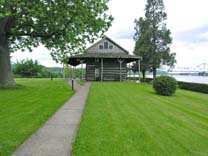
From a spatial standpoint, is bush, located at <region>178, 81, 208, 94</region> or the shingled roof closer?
bush, located at <region>178, 81, 208, 94</region>

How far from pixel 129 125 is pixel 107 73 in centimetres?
2890

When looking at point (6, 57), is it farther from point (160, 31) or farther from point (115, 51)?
point (160, 31)

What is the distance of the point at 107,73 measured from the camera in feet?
117

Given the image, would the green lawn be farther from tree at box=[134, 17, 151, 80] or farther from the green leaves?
tree at box=[134, 17, 151, 80]

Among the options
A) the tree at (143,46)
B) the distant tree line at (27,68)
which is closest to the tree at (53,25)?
the tree at (143,46)

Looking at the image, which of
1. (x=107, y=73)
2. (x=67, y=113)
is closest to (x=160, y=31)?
(x=107, y=73)

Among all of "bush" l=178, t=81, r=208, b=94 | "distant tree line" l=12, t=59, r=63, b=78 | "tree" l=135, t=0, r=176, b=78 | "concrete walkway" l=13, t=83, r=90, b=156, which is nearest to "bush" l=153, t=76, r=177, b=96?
"bush" l=178, t=81, r=208, b=94

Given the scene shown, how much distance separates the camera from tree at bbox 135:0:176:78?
3762cm

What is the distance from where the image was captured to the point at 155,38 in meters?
38.5

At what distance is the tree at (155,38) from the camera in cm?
3762

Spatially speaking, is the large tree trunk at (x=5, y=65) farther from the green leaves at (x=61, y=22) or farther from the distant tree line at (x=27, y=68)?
the distant tree line at (x=27, y=68)

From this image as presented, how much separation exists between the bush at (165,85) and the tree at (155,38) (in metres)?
19.7

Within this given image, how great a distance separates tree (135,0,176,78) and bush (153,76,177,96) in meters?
19.7

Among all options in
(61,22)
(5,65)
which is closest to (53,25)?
(61,22)
